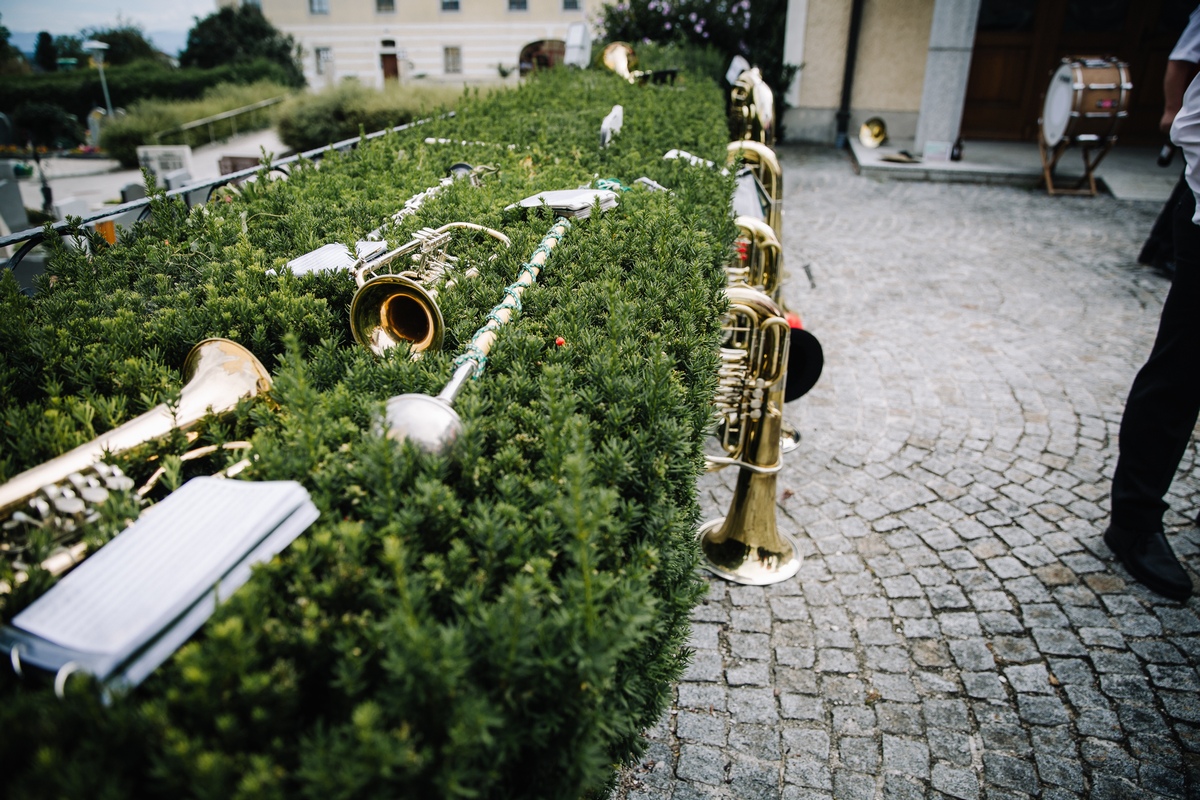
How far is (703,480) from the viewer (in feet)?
14.5

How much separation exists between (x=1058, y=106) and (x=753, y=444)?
908 cm

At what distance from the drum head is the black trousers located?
23.8ft

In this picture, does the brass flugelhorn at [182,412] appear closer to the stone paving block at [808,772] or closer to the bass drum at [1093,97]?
the stone paving block at [808,772]

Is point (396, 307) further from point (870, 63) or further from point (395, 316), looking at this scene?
point (870, 63)

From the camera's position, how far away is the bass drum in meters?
8.78

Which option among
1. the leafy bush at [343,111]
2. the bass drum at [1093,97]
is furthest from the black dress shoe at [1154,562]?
the leafy bush at [343,111]

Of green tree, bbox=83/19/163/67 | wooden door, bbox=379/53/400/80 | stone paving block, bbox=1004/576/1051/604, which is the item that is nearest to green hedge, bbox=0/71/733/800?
stone paving block, bbox=1004/576/1051/604

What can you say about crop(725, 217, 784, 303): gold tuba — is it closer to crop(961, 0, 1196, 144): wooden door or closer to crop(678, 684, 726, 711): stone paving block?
crop(678, 684, 726, 711): stone paving block

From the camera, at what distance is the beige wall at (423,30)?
33.8 m

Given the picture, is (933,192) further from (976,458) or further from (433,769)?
(433,769)

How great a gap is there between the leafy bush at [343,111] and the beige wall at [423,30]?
14967 millimetres

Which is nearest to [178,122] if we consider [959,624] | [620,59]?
[620,59]

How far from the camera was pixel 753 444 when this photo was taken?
346cm

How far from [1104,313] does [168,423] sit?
731 centimetres
